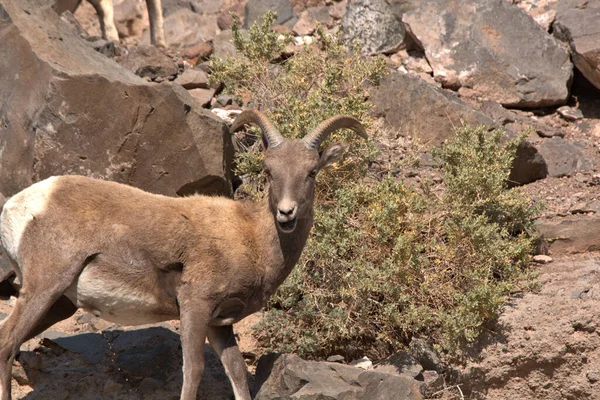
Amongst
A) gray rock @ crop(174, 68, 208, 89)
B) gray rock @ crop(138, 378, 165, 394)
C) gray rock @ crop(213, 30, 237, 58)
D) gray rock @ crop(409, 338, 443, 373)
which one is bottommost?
gray rock @ crop(409, 338, 443, 373)

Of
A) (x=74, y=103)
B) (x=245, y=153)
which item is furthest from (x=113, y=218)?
(x=245, y=153)

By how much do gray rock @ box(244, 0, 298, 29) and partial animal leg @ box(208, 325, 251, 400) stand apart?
8.89 m

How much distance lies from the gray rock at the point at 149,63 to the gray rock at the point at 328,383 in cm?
701

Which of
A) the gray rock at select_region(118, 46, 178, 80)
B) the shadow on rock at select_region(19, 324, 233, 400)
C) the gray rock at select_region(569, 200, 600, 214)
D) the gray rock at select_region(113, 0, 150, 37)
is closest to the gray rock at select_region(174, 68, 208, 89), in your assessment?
the gray rock at select_region(118, 46, 178, 80)

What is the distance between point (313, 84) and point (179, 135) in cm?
272

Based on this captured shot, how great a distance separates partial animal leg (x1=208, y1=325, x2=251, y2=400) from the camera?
24.7 ft

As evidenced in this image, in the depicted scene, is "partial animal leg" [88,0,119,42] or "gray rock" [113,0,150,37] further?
"gray rock" [113,0,150,37]

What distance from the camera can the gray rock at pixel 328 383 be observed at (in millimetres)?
7398

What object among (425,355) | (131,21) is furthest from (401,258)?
(131,21)

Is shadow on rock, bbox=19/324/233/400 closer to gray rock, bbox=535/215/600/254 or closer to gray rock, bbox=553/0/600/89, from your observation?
gray rock, bbox=535/215/600/254

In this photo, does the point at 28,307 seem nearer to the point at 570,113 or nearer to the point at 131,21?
the point at 570,113

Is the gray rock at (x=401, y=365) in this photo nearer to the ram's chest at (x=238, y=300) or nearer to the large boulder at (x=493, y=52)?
the ram's chest at (x=238, y=300)

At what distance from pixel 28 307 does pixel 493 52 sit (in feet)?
28.9

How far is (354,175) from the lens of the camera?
1034 cm
